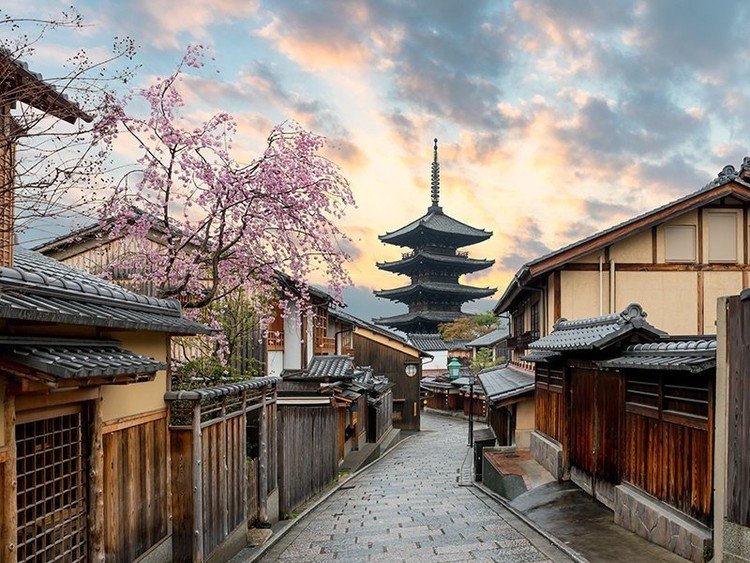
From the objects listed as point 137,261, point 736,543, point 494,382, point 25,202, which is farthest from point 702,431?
point 494,382

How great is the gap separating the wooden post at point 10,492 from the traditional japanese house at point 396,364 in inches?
1287

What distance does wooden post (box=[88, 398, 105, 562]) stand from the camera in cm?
648

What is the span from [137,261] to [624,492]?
12.8 metres

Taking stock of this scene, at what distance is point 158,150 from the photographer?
39.9 feet

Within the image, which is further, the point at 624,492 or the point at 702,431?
the point at 624,492

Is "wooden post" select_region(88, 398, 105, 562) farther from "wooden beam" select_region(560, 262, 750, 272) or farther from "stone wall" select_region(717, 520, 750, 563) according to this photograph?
"wooden beam" select_region(560, 262, 750, 272)

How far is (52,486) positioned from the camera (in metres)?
5.93

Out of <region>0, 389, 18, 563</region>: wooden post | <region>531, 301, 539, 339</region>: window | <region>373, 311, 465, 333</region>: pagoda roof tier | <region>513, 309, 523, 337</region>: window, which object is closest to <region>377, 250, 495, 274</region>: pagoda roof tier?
<region>373, 311, 465, 333</region>: pagoda roof tier

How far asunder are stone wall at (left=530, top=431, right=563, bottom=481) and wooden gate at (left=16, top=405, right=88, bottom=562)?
36.3ft

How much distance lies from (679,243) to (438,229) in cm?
4535

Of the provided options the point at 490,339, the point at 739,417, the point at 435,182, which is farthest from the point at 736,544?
the point at 435,182

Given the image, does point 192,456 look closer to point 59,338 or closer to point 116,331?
point 116,331

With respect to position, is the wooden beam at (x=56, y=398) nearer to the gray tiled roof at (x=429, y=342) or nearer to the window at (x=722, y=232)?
the window at (x=722, y=232)

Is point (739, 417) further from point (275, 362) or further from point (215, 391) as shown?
point (275, 362)
